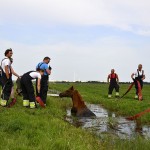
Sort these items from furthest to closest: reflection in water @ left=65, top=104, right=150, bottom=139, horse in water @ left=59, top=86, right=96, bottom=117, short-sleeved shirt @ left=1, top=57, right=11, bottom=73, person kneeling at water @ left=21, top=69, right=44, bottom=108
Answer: horse in water @ left=59, top=86, right=96, bottom=117, person kneeling at water @ left=21, top=69, right=44, bottom=108, short-sleeved shirt @ left=1, top=57, right=11, bottom=73, reflection in water @ left=65, top=104, right=150, bottom=139

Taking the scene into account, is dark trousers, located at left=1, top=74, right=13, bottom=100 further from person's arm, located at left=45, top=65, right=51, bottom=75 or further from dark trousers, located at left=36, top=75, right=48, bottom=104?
person's arm, located at left=45, top=65, right=51, bottom=75

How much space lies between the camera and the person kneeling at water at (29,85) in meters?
14.0

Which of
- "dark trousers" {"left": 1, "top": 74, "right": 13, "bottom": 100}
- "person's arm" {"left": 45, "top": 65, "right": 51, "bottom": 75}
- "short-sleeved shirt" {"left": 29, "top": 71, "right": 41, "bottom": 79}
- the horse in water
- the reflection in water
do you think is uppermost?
"person's arm" {"left": 45, "top": 65, "right": 51, "bottom": 75}

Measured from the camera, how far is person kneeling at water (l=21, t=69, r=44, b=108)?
1401 cm

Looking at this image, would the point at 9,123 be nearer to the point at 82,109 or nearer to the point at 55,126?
the point at 55,126

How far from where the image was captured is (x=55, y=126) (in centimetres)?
955

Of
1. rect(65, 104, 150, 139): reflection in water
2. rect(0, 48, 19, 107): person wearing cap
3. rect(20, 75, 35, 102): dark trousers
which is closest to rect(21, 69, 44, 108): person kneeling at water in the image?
rect(20, 75, 35, 102): dark trousers

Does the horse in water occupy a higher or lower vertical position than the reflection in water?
higher

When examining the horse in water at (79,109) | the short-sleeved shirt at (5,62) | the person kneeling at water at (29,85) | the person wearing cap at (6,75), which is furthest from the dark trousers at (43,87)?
the short-sleeved shirt at (5,62)

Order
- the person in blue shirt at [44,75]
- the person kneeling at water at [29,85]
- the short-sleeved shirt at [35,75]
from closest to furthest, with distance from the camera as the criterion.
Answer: the person kneeling at water at [29,85], the short-sleeved shirt at [35,75], the person in blue shirt at [44,75]

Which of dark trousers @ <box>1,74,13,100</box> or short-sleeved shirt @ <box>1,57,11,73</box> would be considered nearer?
short-sleeved shirt @ <box>1,57,11,73</box>

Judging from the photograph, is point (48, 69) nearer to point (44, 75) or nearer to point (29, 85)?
point (44, 75)

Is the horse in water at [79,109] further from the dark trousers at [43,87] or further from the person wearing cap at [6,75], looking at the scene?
the person wearing cap at [6,75]

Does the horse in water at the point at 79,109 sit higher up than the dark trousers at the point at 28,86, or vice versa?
the dark trousers at the point at 28,86
